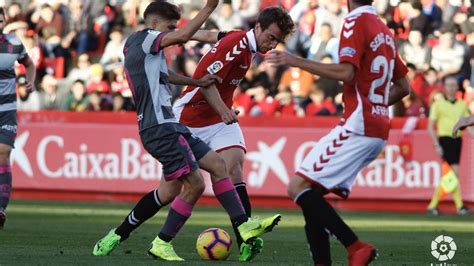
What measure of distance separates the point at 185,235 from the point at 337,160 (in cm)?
576

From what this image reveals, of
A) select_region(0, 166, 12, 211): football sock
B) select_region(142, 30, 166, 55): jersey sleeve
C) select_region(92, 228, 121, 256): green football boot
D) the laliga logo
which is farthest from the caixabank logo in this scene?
select_region(0, 166, 12, 211): football sock

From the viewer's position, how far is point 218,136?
1209cm

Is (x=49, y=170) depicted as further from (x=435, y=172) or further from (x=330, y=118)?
(x=435, y=172)

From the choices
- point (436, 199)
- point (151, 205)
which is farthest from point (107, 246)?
point (436, 199)

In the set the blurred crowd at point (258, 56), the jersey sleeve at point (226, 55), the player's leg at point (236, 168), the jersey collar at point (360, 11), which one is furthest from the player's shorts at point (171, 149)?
the blurred crowd at point (258, 56)

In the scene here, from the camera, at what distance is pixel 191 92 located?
12.1 m

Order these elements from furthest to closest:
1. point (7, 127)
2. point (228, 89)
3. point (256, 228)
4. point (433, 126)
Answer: point (433, 126) → point (7, 127) → point (228, 89) → point (256, 228)

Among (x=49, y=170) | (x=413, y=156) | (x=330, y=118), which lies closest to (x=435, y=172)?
(x=413, y=156)

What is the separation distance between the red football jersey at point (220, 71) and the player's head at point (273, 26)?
0.13 metres

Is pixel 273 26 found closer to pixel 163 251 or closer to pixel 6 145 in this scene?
pixel 163 251

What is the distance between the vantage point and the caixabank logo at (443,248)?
11891 mm

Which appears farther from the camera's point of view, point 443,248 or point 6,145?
point 6,145

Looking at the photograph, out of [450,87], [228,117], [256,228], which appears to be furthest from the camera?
[450,87]

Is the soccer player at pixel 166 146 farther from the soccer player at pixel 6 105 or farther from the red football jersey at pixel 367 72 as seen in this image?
the soccer player at pixel 6 105
